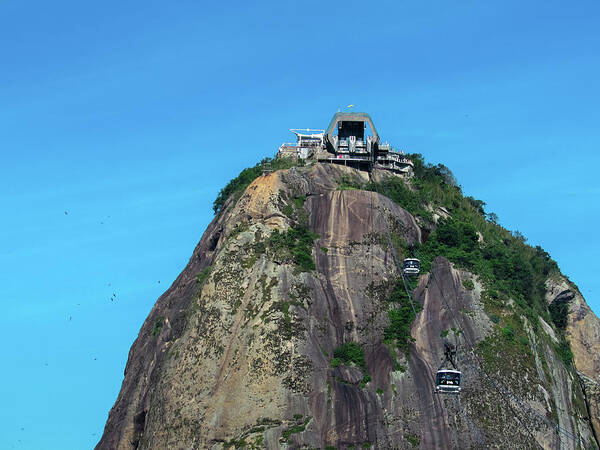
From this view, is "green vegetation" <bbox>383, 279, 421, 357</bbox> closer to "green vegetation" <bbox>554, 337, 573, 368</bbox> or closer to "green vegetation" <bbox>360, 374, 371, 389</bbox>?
"green vegetation" <bbox>360, 374, 371, 389</bbox>

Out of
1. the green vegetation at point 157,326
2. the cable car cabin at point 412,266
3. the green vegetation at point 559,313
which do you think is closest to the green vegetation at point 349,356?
the cable car cabin at point 412,266

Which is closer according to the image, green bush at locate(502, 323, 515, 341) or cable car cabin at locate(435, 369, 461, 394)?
cable car cabin at locate(435, 369, 461, 394)

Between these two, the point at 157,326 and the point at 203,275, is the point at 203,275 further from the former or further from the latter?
the point at 157,326

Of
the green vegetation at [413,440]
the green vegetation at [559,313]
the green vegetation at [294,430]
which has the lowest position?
the green vegetation at [413,440]

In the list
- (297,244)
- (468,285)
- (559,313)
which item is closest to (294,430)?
(297,244)

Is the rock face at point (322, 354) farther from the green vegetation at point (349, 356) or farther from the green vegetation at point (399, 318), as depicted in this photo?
the green vegetation at point (399, 318)

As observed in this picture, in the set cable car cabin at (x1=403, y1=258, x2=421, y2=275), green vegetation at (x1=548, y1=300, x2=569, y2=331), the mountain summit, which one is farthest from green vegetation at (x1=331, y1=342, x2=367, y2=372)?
green vegetation at (x1=548, y1=300, x2=569, y2=331)
